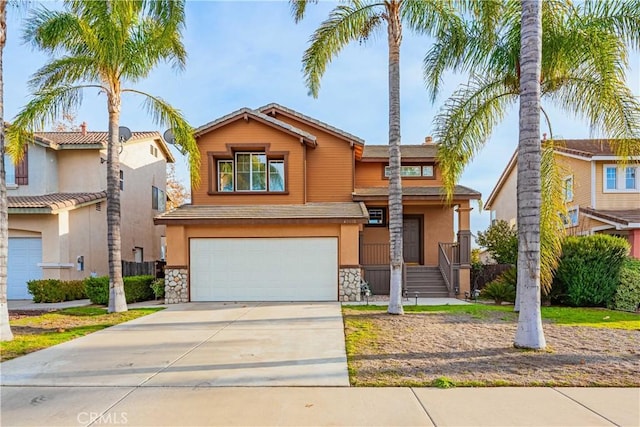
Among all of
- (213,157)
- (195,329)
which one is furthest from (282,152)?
(195,329)

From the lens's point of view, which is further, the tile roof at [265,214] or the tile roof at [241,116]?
the tile roof at [241,116]

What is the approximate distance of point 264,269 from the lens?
1373cm

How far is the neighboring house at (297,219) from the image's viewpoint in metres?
13.7

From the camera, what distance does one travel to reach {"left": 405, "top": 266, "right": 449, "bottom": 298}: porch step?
1454 centimetres

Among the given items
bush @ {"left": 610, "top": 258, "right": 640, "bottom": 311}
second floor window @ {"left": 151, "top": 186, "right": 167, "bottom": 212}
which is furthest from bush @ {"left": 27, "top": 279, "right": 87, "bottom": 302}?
bush @ {"left": 610, "top": 258, "right": 640, "bottom": 311}

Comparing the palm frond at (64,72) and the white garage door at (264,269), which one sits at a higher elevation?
the palm frond at (64,72)

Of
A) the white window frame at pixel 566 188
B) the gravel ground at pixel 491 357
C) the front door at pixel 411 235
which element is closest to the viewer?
the gravel ground at pixel 491 357

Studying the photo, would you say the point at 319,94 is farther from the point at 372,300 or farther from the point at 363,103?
the point at 372,300

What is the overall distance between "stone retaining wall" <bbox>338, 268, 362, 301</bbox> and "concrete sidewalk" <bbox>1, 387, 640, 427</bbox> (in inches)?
329

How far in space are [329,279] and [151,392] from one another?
29.3 ft

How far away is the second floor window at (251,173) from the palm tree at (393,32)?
5.32 meters

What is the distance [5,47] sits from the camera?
8531 millimetres

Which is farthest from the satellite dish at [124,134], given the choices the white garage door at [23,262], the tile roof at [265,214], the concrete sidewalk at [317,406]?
the concrete sidewalk at [317,406]

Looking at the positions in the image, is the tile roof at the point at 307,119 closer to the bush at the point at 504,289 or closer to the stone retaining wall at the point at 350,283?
the stone retaining wall at the point at 350,283
